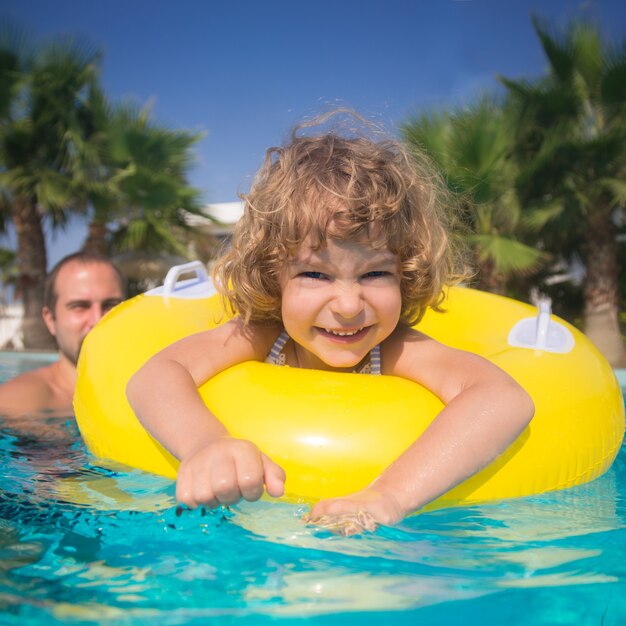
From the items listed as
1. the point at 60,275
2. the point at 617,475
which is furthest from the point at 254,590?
the point at 60,275

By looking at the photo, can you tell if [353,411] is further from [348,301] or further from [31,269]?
[31,269]

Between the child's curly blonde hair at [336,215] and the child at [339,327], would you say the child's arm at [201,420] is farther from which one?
the child's curly blonde hair at [336,215]

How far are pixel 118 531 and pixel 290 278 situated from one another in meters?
0.73

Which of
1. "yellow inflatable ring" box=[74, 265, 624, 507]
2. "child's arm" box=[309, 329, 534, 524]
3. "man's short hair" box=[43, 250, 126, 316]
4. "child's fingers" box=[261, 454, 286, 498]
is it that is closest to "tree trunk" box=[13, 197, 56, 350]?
"man's short hair" box=[43, 250, 126, 316]

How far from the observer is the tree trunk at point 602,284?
855 cm

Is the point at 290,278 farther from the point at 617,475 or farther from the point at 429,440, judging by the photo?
the point at 617,475

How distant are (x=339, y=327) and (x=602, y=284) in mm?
8059

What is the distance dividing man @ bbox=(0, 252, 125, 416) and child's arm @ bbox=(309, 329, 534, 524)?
199 centimetres

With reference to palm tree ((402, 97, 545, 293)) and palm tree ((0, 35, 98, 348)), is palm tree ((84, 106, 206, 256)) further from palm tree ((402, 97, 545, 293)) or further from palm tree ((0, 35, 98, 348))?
palm tree ((402, 97, 545, 293))

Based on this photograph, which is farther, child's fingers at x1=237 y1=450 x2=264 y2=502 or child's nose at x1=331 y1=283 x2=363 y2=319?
child's nose at x1=331 y1=283 x2=363 y2=319

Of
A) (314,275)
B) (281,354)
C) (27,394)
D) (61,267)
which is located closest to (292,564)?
(314,275)

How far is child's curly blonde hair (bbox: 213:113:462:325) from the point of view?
1618 millimetres

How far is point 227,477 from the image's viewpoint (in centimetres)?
119

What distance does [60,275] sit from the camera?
3.19m
